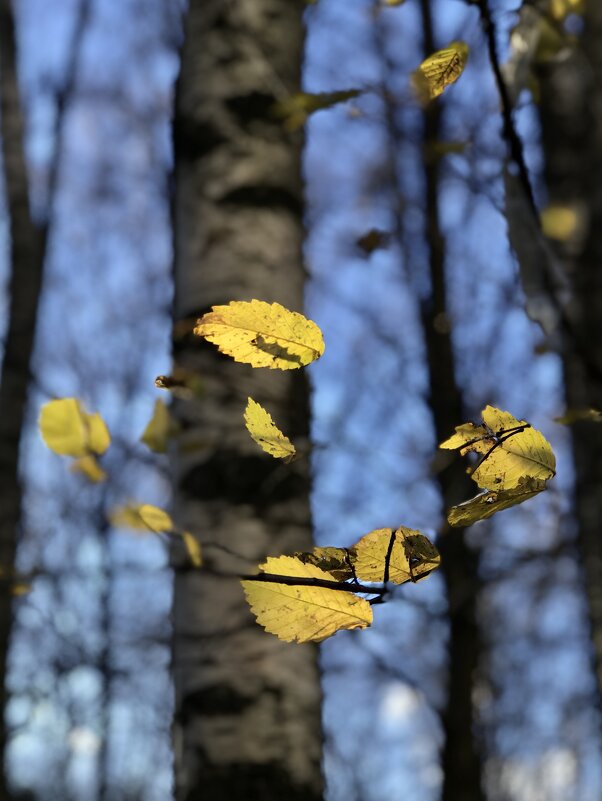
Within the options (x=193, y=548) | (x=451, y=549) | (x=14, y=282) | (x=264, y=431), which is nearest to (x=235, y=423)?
(x=193, y=548)

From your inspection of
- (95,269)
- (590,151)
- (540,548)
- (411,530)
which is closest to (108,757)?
(95,269)

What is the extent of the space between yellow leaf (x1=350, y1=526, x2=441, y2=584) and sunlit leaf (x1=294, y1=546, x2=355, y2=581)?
2 cm

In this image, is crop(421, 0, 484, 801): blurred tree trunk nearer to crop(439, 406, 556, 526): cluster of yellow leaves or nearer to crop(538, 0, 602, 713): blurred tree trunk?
crop(538, 0, 602, 713): blurred tree trunk

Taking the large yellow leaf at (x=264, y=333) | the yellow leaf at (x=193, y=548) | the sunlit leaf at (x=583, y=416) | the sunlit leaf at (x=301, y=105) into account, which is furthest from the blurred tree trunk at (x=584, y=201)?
the large yellow leaf at (x=264, y=333)

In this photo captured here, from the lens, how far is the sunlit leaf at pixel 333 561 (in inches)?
21.6

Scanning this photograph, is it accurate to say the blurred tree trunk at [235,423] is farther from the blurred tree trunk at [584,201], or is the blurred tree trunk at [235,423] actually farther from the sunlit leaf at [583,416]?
the blurred tree trunk at [584,201]

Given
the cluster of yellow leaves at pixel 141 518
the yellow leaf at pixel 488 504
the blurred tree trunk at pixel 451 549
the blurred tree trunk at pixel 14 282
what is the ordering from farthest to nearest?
the blurred tree trunk at pixel 451 549 → the blurred tree trunk at pixel 14 282 → the cluster of yellow leaves at pixel 141 518 → the yellow leaf at pixel 488 504

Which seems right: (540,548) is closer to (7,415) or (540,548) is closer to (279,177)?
(7,415)

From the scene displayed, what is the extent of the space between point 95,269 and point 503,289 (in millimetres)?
Result: 5914

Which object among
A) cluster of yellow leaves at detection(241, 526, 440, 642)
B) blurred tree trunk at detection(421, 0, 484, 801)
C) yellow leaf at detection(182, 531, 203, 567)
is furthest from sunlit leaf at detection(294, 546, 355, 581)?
blurred tree trunk at detection(421, 0, 484, 801)

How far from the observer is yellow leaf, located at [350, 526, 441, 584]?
53 centimetres

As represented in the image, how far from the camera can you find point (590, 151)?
3197 millimetres

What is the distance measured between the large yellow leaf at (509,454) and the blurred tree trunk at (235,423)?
557mm

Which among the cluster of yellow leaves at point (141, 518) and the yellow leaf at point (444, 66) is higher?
the yellow leaf at point (444, 66)
